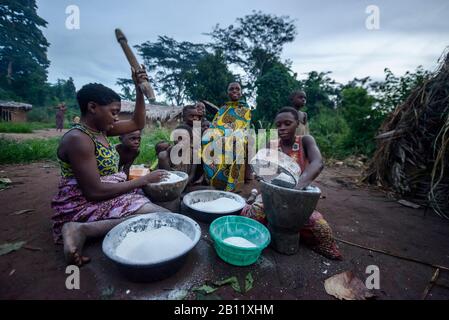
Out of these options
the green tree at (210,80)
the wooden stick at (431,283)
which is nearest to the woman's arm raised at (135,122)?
the wooden stick at (431,283)

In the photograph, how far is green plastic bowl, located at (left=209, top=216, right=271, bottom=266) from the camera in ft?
4.65

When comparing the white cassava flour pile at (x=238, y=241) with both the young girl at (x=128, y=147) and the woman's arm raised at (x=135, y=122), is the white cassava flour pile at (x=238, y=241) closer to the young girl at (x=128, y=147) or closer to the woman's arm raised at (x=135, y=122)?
the woman's arm raised at (x=135, y=122)

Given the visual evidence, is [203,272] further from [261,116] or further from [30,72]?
[30,72]

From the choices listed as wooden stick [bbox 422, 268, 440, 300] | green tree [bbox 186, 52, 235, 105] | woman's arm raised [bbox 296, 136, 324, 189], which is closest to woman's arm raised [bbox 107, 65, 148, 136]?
woman's arm raised [bbox 296, 136, 324, 189]

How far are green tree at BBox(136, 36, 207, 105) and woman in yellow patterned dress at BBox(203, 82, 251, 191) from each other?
23.3m

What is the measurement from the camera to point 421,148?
10.7ft

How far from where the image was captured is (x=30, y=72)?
21859 millimetres

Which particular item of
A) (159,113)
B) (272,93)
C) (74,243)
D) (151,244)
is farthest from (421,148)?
(159,113)

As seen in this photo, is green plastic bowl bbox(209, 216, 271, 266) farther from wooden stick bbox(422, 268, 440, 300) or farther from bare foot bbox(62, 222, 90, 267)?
wooden stick bbox(422, 268, 440, 300)

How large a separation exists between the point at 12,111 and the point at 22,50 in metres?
11.2

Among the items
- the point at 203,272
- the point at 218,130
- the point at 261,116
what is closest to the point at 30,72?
the point at 261,116

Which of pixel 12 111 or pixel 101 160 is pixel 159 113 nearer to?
pixel 12 111

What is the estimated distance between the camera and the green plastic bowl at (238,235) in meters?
1.42
